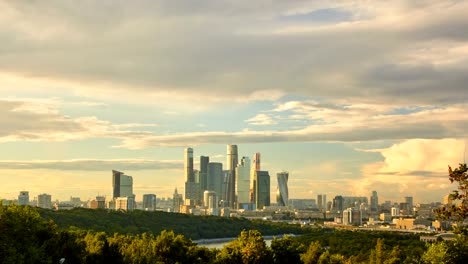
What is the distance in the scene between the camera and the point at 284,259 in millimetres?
49188

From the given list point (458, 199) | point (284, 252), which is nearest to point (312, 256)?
point (284, 252)

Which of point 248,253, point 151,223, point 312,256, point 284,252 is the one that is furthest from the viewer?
point 151,223

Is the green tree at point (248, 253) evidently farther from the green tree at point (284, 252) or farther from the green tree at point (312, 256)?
the green tree at point (312, 256)

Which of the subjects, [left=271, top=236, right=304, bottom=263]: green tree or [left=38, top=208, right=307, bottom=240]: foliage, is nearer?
[left=271, top=236, right=304, bottom=263]: green tree

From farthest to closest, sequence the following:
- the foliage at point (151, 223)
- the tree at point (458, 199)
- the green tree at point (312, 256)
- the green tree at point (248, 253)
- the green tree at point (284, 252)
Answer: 1. the foliage at point (151, 223)
2. the green tree at point (312, 256)
3. the green tree at point (284, 252)
4. the green tree at point (248, 253)
5. the tree at point (458, 199)

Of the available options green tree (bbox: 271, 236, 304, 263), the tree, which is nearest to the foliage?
green tree (bbox: 271, 236, 304, 263)

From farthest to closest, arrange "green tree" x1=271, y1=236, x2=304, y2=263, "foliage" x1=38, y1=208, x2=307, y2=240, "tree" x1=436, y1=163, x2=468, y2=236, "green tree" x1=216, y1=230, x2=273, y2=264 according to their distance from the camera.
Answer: "foliage" x1=38, y1=208, x2=307, y2=240 → "green tree" x1=271, y1=236, x2=304, y2=263 → "green tree" x1=216, y1=230, x2=273, y2=264 → "tree" x1=436, y1=163, x2=468, y2=236

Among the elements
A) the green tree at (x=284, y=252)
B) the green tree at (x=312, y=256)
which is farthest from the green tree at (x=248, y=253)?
the green tree at (x=312, y=256)

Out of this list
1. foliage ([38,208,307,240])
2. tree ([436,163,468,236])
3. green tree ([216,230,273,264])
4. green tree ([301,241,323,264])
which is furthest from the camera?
foliage ([38,208,307,240])

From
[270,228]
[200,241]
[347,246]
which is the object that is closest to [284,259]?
[347,246]

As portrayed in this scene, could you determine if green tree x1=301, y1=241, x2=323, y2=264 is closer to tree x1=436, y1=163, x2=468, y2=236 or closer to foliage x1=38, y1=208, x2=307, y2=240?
tree x1=436, y1=163, x2=468, y2=236

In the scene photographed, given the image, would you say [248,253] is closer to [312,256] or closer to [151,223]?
[312,256]

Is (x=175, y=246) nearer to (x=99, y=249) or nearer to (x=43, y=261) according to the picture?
(x=99, y=249)

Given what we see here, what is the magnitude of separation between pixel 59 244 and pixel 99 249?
348 cm
